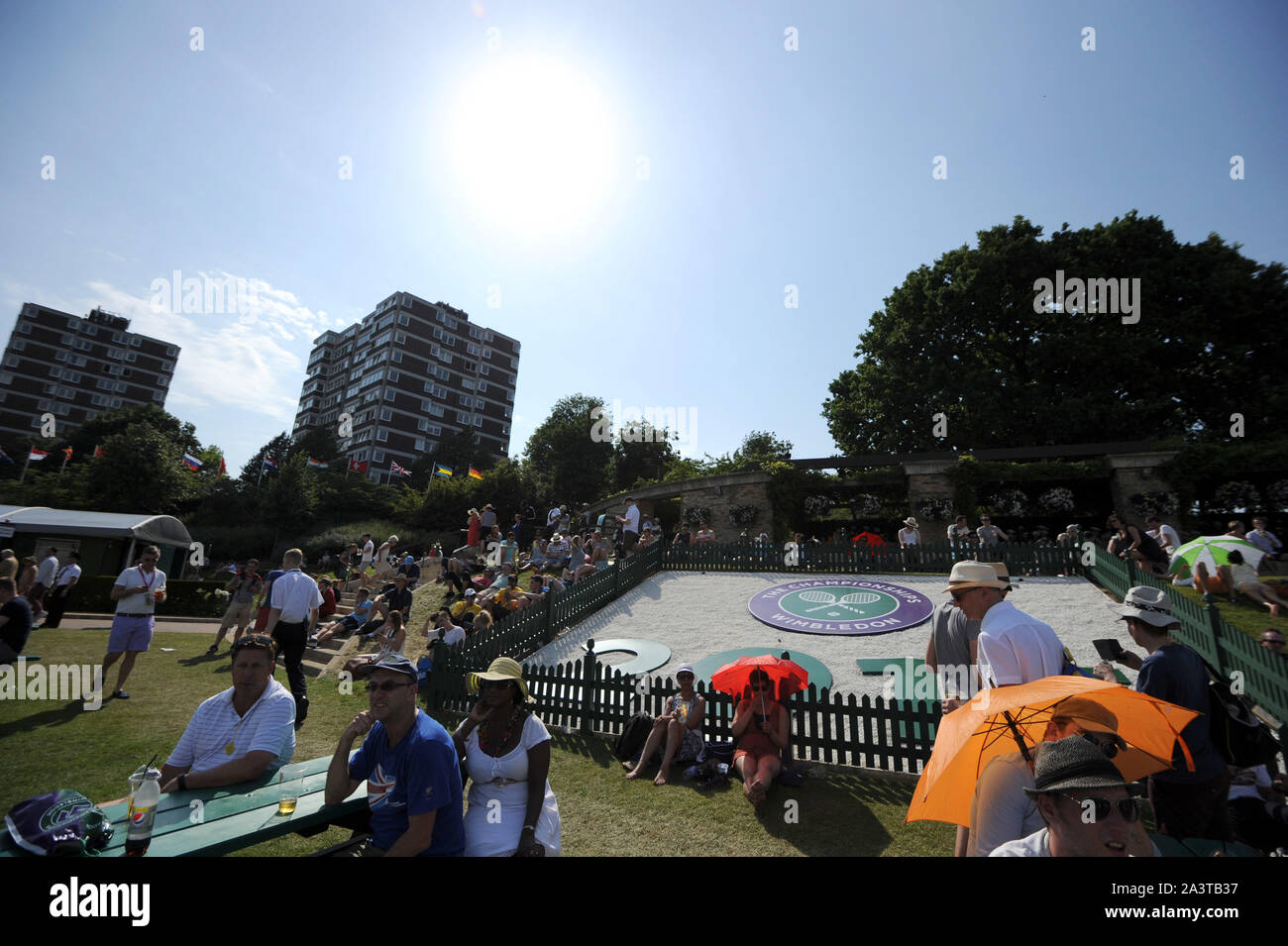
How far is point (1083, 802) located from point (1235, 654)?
7.79 m

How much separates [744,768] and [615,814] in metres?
1.52

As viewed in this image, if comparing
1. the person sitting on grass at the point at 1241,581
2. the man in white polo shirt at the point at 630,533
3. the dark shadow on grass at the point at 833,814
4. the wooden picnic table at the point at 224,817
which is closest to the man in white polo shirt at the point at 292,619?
the wooden picnic table at the point at 224,817

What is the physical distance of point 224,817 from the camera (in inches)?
124

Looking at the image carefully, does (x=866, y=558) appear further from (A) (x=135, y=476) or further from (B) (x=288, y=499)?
(A) (x=135, y=476)

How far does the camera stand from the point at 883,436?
29938 millimetres

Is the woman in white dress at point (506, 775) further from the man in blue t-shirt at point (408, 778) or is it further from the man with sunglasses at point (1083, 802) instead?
the man with sunglasses at point (1083, 802)

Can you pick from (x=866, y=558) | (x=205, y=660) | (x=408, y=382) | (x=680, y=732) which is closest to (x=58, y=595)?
(x=205, y=660)

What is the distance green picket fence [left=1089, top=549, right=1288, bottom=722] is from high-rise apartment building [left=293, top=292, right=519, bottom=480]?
2367 inches

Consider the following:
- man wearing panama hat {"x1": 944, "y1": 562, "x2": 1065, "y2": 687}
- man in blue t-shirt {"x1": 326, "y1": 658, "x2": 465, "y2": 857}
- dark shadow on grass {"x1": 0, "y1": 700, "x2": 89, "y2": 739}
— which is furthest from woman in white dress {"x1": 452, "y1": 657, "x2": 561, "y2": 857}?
dark shadow on grass {"x1": 0, "y1": 700, "x2": 89, "y2": 739}

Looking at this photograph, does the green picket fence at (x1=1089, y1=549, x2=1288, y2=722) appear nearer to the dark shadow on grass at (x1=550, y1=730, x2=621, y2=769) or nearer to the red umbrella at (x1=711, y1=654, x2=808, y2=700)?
the red umbrella at (x1=711, y1=654, x2=808, y2=700)

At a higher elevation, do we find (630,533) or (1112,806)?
(1112,806)

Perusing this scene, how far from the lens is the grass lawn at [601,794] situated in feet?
16.5

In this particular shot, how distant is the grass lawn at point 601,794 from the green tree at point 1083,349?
85.1ft

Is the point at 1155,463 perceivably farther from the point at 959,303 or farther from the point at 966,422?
the point at 959,303
